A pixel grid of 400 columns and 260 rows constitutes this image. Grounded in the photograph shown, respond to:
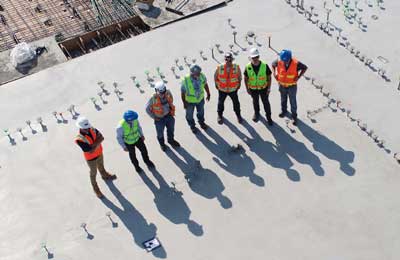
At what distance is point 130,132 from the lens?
810 cm

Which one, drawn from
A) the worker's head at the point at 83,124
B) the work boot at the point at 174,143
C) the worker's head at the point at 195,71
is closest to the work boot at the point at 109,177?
the work boot at the point at 174,143

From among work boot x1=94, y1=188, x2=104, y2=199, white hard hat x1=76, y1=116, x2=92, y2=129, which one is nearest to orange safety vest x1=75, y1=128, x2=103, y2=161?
white hard hat x1=76, y1=116, x2=92, y2=129

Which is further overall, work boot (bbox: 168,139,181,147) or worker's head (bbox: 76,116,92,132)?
work boot (bbox: 168,139,181,147)

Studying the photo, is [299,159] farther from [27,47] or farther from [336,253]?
[27,47]

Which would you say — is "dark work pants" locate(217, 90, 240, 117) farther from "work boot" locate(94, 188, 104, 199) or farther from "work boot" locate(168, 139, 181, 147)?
"work boot" locate(94, 188, 104, 199)

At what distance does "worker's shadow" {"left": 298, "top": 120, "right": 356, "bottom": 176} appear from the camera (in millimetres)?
8723

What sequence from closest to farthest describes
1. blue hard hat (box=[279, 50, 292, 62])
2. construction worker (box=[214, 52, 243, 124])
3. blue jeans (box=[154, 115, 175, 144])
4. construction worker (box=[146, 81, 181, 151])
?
construction worker (box=[146, 81, 181, 151]) < blue hard hat (box=[279, 50, 292, 62]) < construction worker (box=[214, 52, 243, 124]) < blue jeans (box=[154, 115, 175, 144])

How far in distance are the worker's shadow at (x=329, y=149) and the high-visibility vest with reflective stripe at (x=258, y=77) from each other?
127cm

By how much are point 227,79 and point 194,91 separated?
626 mm

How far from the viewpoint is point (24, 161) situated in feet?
30.7

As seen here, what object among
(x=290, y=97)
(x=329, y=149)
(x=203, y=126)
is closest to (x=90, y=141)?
(x=203, y=126)

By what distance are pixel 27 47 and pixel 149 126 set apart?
13.3ft

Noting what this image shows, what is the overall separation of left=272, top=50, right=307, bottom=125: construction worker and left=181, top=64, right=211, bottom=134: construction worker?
1318mm

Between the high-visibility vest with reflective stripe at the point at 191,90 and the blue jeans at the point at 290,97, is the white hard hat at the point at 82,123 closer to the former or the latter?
the high-visibility vest with reflective stripe at the point at 191,90
